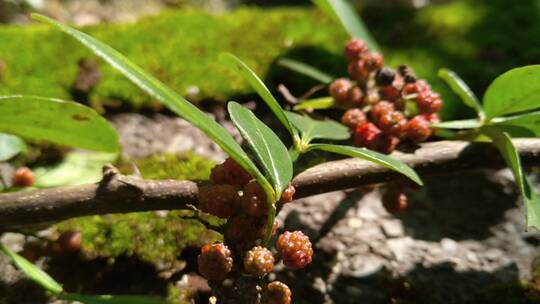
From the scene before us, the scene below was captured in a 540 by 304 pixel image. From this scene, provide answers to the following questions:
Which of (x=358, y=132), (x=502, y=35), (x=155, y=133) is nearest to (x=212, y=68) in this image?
(x=155, y=133)

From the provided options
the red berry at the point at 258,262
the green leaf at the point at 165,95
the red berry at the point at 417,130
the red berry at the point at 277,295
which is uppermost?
the green leaf at the point at 165,95

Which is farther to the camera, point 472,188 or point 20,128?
point 472,188

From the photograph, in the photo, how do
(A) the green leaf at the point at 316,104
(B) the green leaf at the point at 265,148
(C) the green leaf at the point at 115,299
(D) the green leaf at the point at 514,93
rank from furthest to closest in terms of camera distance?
(A) the green leaf at the point at 316,104 → (D) the green leaf at the point at 514,93 → (B) the green leaf at the point at 265,148 → (C) the green leaf at the point at 115,299

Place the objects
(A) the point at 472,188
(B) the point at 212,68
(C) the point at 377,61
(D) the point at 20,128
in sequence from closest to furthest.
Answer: (D) the point at 20,128 → (C) the point at 377,61 → (A) the point at 472,188 → (B) the point at 212,68

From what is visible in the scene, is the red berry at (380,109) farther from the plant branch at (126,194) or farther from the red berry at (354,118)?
the plant branch at (126,194)

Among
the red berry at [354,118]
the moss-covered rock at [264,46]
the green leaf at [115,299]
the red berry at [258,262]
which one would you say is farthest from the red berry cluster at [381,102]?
the green leaf at [115,299]

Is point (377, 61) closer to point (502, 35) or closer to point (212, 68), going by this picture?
point (212, 68)
